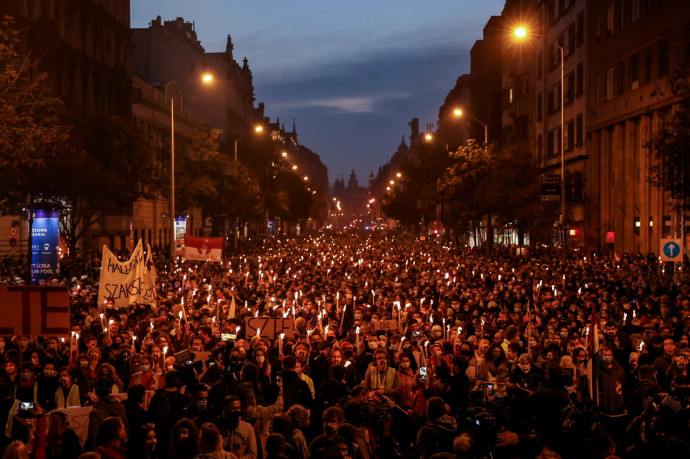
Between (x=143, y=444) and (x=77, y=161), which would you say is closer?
(x=143, y=444)

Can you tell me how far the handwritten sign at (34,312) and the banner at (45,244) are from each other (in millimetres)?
17241

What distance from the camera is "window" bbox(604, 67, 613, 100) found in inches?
1820

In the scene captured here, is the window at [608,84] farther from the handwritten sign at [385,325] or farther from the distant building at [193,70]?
the distant building at [193,70]

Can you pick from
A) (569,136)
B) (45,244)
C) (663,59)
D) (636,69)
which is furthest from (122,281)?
(569,136)

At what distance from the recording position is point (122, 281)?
19203 millimetres

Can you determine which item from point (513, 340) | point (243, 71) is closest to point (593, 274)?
point (513, 340)

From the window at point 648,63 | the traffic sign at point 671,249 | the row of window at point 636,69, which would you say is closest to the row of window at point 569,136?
the row of window at point 636,69

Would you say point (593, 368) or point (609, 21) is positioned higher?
point (609, 21)

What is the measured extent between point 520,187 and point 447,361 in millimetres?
36332

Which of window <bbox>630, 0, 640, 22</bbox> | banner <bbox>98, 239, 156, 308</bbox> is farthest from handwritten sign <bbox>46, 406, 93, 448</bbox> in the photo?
window <bbox>630, 0, 640, 22</bbox>

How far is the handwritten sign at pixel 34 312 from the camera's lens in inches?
460

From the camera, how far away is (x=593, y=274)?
28828 mm

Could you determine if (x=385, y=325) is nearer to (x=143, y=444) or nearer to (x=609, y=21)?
(x=143, y=444)

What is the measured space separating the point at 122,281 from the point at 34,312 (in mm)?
7515
